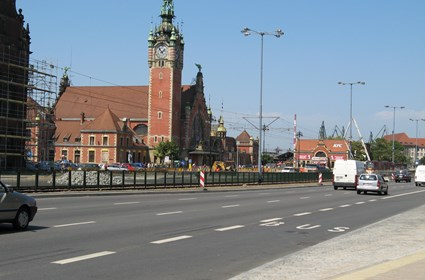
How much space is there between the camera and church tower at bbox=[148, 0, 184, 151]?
392 ft

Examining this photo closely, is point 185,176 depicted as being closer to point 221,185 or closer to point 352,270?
point 221,185

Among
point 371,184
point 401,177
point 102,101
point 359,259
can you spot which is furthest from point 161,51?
point 359,259

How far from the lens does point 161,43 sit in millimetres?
122438

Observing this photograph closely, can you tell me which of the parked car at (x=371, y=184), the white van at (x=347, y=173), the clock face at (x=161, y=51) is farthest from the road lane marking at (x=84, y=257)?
the clock face at (x=161, y=51)

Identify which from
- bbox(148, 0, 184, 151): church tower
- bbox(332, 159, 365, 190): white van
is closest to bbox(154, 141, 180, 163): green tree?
bbox(148, 0, 184, 151): church tower

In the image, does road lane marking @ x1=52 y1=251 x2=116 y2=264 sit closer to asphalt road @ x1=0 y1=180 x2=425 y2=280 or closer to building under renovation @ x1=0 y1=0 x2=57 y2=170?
asphalt road @ x1=0 y1=180 x2=425 y2=280

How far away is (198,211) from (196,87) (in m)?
116

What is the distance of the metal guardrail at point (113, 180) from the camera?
28.1m

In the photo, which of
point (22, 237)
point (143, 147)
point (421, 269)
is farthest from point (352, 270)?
point (143, 147)

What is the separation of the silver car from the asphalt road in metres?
0.36

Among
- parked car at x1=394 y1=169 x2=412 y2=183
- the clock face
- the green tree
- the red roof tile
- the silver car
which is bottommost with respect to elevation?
parked car at x1=394 y1=169 x2=412 y2=183

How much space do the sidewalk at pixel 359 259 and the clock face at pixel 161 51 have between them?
359ft

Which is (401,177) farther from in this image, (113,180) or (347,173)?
(113,180)

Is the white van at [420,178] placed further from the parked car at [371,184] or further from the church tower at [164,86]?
the church tower at [164,86]
